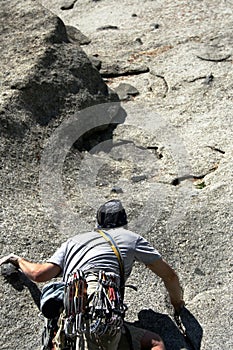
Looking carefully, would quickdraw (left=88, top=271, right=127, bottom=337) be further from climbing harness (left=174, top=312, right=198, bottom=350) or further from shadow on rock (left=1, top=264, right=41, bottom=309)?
shadow on rock (left=1, top=264, right=41, bottom=309)

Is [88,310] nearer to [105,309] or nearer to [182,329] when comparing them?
[105,309]

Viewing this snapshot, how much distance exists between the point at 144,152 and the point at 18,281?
3.22 m

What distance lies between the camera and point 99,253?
225 inches

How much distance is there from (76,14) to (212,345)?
9336mm

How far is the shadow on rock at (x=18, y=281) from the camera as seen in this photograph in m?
6.64

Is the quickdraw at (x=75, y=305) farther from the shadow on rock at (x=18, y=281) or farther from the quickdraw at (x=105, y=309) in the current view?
the shadow on rock at (x=18, y=281)

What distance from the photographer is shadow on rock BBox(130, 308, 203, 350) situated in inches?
245

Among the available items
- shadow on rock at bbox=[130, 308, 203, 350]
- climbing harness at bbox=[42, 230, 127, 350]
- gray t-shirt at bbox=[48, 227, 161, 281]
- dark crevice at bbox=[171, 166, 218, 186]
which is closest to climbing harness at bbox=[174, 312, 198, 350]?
shadow on rock at bbox=[130, 308, 203, 350]

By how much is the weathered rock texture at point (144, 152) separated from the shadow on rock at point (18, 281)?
0.07 ft

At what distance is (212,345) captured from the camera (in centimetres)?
618

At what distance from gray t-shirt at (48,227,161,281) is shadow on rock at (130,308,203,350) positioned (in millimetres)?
760

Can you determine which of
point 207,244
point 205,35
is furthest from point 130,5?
point 207,244

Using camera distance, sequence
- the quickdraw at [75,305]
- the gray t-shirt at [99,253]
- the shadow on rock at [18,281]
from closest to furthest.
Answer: the quickdraw at [75,305] → the gray t-shirt at [99,253] → the shadow on rock at [18,281]

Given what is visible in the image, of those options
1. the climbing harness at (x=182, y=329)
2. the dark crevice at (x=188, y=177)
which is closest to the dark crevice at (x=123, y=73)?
the dark crevice at (x=188, y=177)
